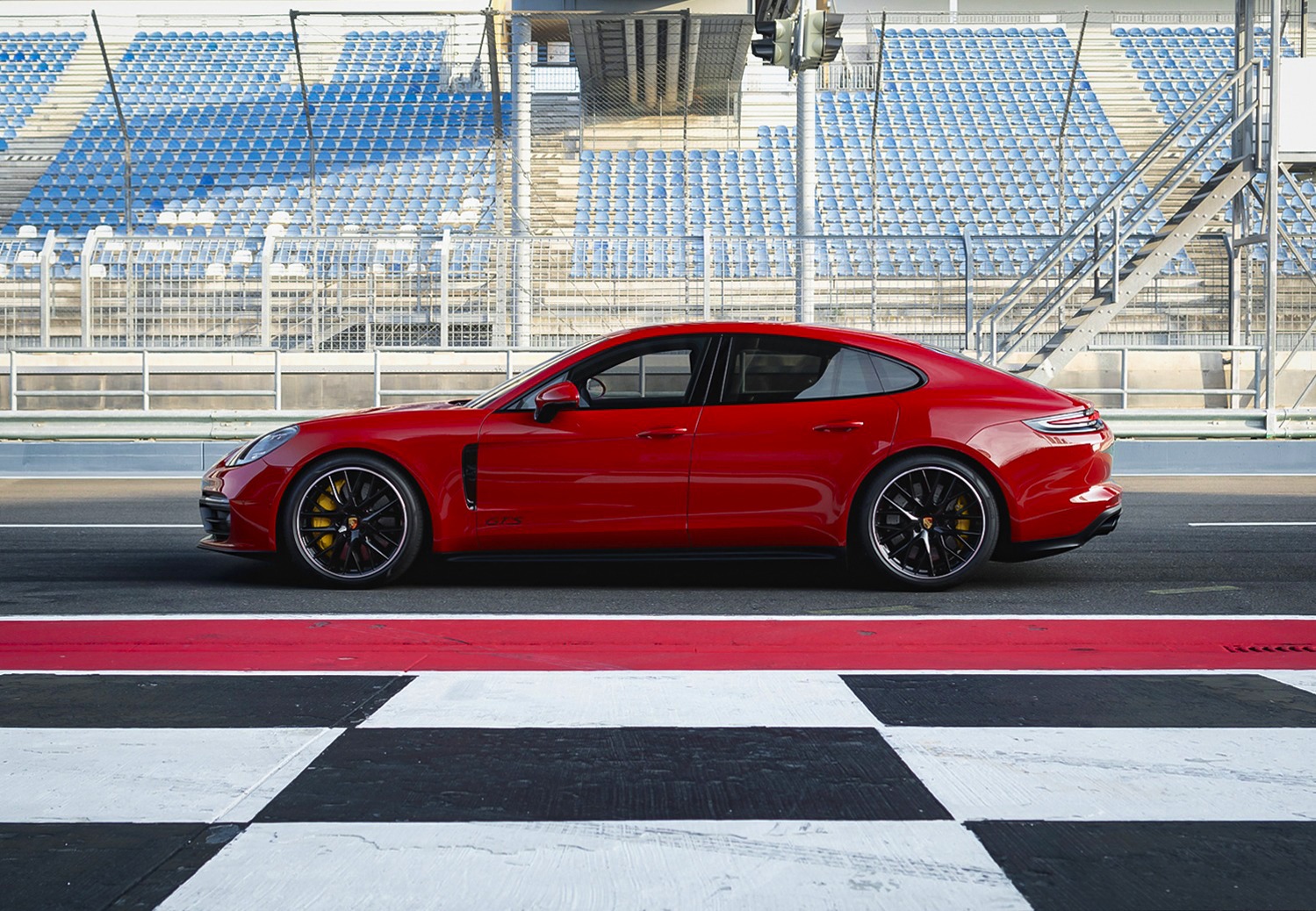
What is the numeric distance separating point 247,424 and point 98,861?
1429 centimetres

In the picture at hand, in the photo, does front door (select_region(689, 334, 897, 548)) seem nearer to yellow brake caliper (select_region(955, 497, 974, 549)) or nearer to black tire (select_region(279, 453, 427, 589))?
yellow brake caliper (select_region(955, 497, 974, 549))

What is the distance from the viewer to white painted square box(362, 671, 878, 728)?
4293 millimetres

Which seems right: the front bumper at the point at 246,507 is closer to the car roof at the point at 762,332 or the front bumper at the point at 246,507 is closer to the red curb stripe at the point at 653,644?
the red curb stripe at the point at 653,644

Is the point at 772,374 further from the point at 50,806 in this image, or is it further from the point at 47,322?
the point at 47,322

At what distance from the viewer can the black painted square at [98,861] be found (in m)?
2.86

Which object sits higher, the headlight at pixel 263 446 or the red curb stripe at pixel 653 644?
the headlight at pixel 263 446

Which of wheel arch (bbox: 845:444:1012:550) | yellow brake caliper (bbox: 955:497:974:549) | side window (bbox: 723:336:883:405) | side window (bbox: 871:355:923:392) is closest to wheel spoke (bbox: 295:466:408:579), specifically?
side window (bbox: 723:336:883:405)

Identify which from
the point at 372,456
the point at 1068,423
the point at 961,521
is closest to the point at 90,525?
the point at 372,456

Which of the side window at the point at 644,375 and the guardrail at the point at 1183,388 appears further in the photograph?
the guardrail at the point at 1183,388

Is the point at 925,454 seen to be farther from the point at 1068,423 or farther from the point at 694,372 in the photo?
the point at 694,372

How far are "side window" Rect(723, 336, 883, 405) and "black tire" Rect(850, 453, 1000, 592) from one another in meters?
0.46

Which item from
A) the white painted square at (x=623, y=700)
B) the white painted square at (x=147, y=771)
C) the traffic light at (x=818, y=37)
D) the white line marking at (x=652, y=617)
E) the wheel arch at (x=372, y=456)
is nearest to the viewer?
the white painted square at (x=147, y=771)

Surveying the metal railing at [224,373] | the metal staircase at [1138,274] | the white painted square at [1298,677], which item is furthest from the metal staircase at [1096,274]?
the white painted square at [1298,677]

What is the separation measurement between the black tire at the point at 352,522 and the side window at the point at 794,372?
1622 millimetres
